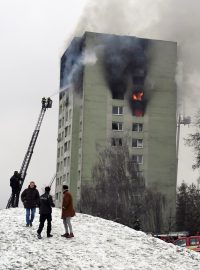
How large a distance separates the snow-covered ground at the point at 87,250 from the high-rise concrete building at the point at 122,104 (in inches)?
2494

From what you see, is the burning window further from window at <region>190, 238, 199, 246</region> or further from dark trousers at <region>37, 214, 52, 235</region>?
dark trousers at <region>37, 214, 52, 235</region>

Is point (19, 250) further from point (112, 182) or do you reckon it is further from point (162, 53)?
point (162, 53)

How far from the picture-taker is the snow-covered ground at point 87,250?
2278 cm

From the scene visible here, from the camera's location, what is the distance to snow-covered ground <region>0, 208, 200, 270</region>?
22.8m

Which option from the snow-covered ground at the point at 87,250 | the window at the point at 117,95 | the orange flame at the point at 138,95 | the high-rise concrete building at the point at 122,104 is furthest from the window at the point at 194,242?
the orange flame at the point at 138,95

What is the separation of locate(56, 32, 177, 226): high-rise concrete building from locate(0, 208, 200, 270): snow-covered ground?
63.3 m

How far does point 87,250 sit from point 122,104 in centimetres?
7251

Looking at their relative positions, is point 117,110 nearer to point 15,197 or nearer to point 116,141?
point 116,141

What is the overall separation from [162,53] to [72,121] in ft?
62.4

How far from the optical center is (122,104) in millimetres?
96438

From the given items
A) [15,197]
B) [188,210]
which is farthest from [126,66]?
[15,197]

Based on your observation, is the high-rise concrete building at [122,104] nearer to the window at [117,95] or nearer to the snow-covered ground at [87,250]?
the window at [117,95]

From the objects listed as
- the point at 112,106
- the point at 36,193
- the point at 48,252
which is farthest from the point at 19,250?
the point at 112,106

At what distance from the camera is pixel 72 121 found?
97938mm
